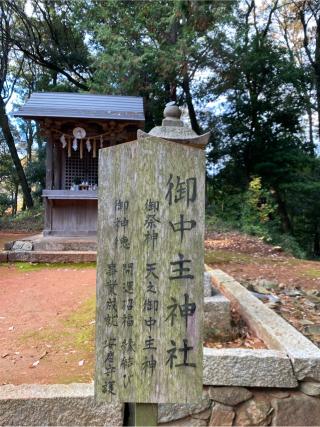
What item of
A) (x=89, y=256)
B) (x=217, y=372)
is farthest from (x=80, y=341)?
(x=89, y=256)

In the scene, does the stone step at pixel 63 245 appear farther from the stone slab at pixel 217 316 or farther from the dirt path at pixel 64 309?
the stone slab at pixel 217 316

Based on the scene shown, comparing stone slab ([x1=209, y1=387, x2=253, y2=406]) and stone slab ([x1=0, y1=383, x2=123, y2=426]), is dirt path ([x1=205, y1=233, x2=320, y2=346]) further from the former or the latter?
stone slab ([x1=0, y1=383, x2=123, y2=426])

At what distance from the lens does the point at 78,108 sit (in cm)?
761

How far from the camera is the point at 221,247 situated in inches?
340

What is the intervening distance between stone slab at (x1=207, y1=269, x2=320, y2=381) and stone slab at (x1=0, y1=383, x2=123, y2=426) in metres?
1.26

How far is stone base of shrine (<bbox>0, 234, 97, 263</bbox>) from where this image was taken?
21.8ft

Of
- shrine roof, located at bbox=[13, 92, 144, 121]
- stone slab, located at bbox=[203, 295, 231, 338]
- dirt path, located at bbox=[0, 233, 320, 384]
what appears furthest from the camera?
shrine roof, located at bbox=[13, 92, 144, 121]

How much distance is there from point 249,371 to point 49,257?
519cm

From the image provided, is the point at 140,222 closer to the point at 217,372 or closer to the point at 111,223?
the point at 111,223

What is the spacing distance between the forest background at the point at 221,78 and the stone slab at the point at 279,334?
759 cm

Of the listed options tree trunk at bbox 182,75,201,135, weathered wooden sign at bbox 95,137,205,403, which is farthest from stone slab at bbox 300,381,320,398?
tree trunk at bbox 182,75,201,135

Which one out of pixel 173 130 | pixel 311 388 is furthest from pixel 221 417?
pixel 173 130

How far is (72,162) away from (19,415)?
690cm

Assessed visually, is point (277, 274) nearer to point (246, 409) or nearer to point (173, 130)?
point (173, 130)
